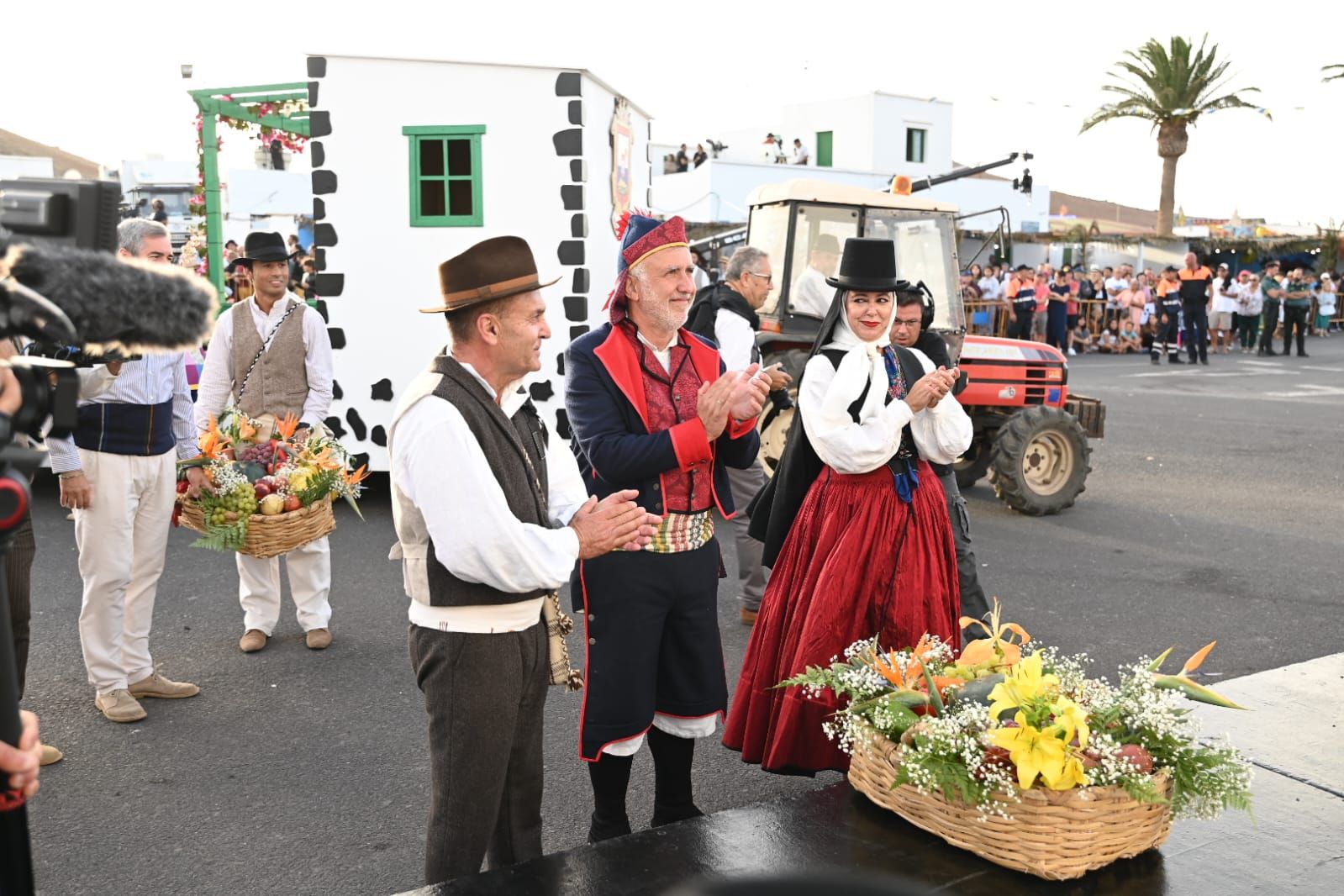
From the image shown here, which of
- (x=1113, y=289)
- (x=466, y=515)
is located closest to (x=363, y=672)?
(x=466, y=515)

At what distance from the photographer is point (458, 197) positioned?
851 centimetres

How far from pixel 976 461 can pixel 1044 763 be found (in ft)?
25.9

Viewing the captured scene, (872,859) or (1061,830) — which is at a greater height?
(1061,830)

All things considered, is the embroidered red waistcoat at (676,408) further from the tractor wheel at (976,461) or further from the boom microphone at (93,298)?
the tractor wheel at (976,461)

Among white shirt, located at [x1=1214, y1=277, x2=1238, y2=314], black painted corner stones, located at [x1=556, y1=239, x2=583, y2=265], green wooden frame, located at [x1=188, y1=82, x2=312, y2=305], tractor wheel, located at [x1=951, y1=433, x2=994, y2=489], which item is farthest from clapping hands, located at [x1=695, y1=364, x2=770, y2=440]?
white shirt, located at [x1=1214, y1=277, x2=1238, y2=314]

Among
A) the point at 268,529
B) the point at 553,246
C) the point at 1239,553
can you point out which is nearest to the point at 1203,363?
the point at 1239,553

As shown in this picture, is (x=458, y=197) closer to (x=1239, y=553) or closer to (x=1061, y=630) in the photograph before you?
(x=1061, y=630)

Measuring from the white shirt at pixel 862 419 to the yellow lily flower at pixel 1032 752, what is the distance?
5.25 ft

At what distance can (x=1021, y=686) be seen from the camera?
2.73m

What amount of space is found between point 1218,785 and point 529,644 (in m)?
1.68

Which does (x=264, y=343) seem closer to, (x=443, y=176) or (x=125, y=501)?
(x=125, y=501)

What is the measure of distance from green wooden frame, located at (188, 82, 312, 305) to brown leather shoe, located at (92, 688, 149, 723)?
5926 mm

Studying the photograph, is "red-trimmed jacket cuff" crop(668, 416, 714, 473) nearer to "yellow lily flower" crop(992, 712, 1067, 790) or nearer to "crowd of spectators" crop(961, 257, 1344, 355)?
"yellow lily flower" crop(992, 712, 1067, 790)

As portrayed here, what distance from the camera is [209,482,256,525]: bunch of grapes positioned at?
5.16 metres
